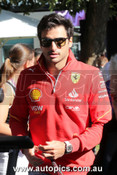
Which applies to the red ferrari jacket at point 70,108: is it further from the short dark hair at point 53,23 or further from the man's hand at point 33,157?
the short dark hair at point 53,23

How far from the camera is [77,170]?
7.04 feet

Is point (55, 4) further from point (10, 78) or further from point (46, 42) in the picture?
point (46, 42)

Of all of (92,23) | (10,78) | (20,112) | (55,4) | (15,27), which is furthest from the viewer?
(92,23)

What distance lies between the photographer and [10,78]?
306cm

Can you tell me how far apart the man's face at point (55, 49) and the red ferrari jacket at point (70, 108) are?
0.26 ft

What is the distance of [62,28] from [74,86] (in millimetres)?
477

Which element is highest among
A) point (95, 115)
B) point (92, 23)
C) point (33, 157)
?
point (92, 23)

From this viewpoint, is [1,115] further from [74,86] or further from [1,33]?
[1,33]

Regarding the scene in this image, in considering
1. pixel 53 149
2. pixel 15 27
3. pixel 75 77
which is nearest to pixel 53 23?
pixel 75 77

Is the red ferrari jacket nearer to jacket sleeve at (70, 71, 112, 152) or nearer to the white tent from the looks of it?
jacket sleeve at (70, 71, 112, 152)

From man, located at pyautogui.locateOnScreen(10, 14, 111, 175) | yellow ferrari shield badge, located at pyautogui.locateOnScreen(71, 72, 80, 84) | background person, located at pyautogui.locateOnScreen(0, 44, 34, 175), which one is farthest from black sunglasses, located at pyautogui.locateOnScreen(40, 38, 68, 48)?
background person, located at pyautogui.locateOnScreen(0, 44, 34, 175)

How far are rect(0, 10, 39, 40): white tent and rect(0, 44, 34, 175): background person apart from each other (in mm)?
2882

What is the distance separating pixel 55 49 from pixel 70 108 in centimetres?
47

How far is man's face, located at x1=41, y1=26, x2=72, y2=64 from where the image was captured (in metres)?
2.22
